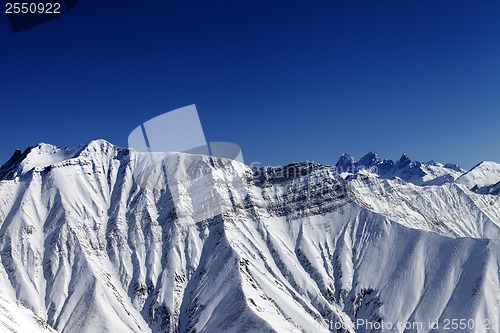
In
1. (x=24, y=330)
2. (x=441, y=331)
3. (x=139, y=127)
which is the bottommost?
(x=441, y=331)

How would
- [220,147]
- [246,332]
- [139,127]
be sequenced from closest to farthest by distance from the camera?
1. [139,127]
2. [220,147]
3. [246,332]

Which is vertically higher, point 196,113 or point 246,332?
point 196,113

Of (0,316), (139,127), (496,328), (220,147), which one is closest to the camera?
(139,127)

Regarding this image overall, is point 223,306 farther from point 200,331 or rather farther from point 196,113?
point 196,113

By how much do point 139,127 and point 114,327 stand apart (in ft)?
537

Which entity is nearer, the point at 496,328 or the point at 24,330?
the point at 24,330

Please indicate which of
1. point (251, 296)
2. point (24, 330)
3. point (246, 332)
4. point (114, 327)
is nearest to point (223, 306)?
point (251, 296)

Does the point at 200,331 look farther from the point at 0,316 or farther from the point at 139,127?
the point at 139,127

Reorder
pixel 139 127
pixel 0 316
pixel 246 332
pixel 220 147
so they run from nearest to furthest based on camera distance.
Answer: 1. pixel 139 127
2. pixel 0 316
3. pixel 220 147
4. pixel 246 332

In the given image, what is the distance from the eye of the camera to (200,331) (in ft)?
641

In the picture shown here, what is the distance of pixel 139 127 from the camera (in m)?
58.9

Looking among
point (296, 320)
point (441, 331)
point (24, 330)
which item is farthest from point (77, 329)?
point (441, 331)

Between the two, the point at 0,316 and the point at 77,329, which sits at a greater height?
the point at 0,316

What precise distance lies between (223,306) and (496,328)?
109 meters
